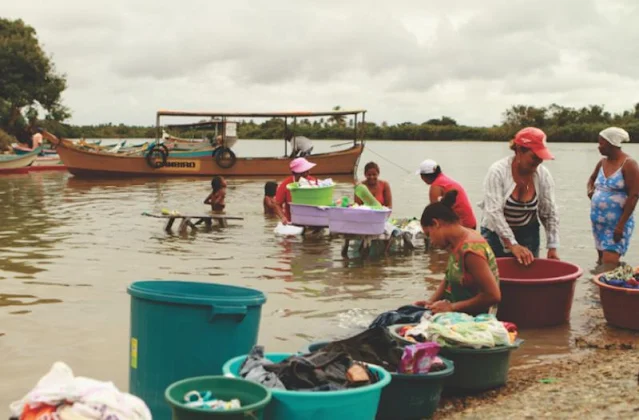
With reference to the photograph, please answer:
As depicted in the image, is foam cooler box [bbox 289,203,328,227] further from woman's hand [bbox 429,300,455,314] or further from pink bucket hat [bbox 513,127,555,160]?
woman's hand [bbox 429,300,455,314]

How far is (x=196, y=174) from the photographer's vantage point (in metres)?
28.8

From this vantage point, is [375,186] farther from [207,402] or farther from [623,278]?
[207,402]

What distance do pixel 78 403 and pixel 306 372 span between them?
1062 mm

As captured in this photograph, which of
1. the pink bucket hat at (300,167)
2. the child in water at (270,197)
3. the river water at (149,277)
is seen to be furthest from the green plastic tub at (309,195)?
the child in water at (270,197)

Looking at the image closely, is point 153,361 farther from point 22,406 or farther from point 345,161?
point 345,161

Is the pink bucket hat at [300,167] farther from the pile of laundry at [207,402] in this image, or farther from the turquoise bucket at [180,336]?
the pile of laundry at [207,402]

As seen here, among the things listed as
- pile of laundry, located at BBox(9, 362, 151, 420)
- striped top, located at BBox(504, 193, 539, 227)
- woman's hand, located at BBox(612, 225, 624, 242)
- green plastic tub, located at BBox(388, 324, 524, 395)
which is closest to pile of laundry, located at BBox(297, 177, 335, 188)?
woman's hand, located at BBox(612, 225, 624, 242)

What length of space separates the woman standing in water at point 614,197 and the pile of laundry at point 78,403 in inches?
205

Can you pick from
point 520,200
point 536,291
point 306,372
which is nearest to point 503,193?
point 520,200

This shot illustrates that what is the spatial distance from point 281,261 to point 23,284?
3248mm

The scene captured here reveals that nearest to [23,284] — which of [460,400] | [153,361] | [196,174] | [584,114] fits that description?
[153,361]

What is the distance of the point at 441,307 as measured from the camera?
4.96 meters

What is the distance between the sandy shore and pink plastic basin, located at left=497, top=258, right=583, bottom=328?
0.45 m

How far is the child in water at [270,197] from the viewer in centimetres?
1417
